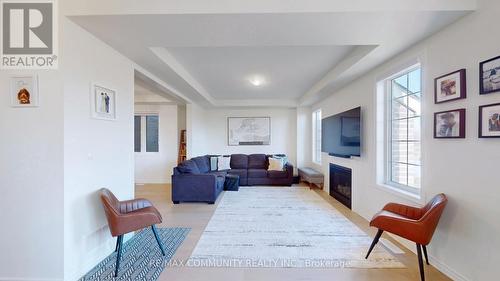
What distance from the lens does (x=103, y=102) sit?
2680 millimetres

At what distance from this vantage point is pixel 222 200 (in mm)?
5203

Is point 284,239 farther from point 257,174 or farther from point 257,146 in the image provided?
point 257,146

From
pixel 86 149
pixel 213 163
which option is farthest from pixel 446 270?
pixel 213 163

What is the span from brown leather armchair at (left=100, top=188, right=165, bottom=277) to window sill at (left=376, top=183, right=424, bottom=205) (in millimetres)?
2924

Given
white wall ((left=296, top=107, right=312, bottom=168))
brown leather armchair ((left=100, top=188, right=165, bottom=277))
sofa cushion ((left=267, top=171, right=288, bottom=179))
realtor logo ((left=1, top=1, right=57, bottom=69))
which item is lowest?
sofa cushion ((left=267, top=171, right=288, bottom=179))

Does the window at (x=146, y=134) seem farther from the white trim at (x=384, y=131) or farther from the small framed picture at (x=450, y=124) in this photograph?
the small framed picture at (x=450, y=124)

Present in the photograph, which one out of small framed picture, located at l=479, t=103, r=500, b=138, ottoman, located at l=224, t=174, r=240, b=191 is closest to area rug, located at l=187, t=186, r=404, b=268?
ottoman, located at l=224, t=174, r=240, b=191

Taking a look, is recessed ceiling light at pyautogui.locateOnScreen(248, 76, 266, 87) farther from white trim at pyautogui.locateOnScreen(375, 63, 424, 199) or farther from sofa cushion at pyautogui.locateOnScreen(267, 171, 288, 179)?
sofa cushion at pyautogui.locateOnScreen(267, 171, 288, 179)

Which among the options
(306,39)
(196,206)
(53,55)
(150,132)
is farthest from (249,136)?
(53,55)

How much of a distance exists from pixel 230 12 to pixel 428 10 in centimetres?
165

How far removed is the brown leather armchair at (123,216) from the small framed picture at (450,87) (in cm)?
320

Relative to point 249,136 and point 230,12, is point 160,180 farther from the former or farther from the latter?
point 230,12

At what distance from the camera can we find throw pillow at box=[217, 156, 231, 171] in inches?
288

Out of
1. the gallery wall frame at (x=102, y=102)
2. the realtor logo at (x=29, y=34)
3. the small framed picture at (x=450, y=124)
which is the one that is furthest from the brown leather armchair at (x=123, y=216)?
the small framed picture at (x=450, y=124)
